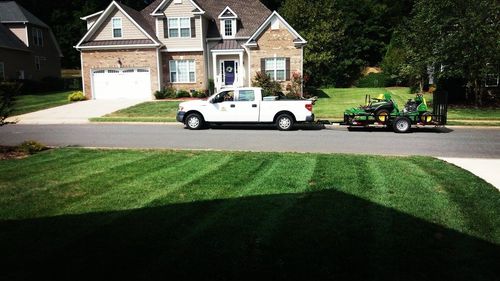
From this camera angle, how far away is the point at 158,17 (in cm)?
3347

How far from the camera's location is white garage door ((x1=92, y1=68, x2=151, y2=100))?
33.3 m

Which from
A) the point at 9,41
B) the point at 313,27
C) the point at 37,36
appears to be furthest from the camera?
the point at 37,36

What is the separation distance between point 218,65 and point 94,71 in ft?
31.4

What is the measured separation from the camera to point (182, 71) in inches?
1330

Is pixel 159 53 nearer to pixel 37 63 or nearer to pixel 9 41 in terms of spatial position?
pixel 9 41

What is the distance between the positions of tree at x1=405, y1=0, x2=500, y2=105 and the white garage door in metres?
19.5

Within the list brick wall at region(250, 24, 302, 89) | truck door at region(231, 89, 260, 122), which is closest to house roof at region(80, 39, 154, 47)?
brick wall at region(250, 24, 302, 89)

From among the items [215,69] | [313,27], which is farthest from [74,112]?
[313,27]

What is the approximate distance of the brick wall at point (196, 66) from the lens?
1314 inches

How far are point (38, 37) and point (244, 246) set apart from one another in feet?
165

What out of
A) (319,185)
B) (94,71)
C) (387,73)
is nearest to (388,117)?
(319,185)

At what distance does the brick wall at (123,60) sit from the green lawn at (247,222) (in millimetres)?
23582

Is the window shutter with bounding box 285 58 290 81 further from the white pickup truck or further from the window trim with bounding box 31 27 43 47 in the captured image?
the window trim with bounding box 31 27 43 47

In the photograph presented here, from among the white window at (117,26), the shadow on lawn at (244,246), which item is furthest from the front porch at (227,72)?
the shadow on lawn at (244,246)
